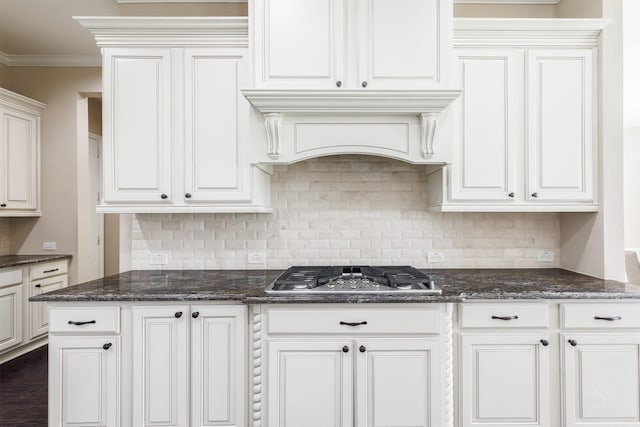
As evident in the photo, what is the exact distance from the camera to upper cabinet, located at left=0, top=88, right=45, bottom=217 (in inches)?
140

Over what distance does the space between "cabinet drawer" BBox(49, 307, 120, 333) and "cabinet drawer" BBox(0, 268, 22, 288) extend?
1.90 m

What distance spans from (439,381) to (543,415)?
594 mm

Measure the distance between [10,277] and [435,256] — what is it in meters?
3.61

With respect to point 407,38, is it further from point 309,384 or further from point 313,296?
point 309,384

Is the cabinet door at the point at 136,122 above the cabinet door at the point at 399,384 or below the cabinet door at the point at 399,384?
above

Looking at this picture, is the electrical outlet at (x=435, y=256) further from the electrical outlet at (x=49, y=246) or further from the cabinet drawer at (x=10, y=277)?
the electrical outlet at (x=49, y=246)

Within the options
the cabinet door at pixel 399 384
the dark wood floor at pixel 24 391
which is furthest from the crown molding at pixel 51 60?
the cabinet door at pixel 399 384

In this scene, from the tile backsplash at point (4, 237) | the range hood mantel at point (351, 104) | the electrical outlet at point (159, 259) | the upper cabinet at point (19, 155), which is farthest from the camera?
the tile backsplash at point (4, 237)

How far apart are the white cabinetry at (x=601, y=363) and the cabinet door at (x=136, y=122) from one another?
2387 mm

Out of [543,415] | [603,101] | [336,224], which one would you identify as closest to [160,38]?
[336,224]

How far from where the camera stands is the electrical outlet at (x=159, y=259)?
8.70 feet

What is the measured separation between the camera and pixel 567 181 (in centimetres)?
231

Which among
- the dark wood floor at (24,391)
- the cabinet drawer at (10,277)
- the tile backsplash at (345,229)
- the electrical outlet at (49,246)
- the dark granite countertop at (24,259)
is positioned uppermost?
the tile backsplash at (345,229)

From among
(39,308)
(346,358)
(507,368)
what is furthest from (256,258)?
(39,308)
